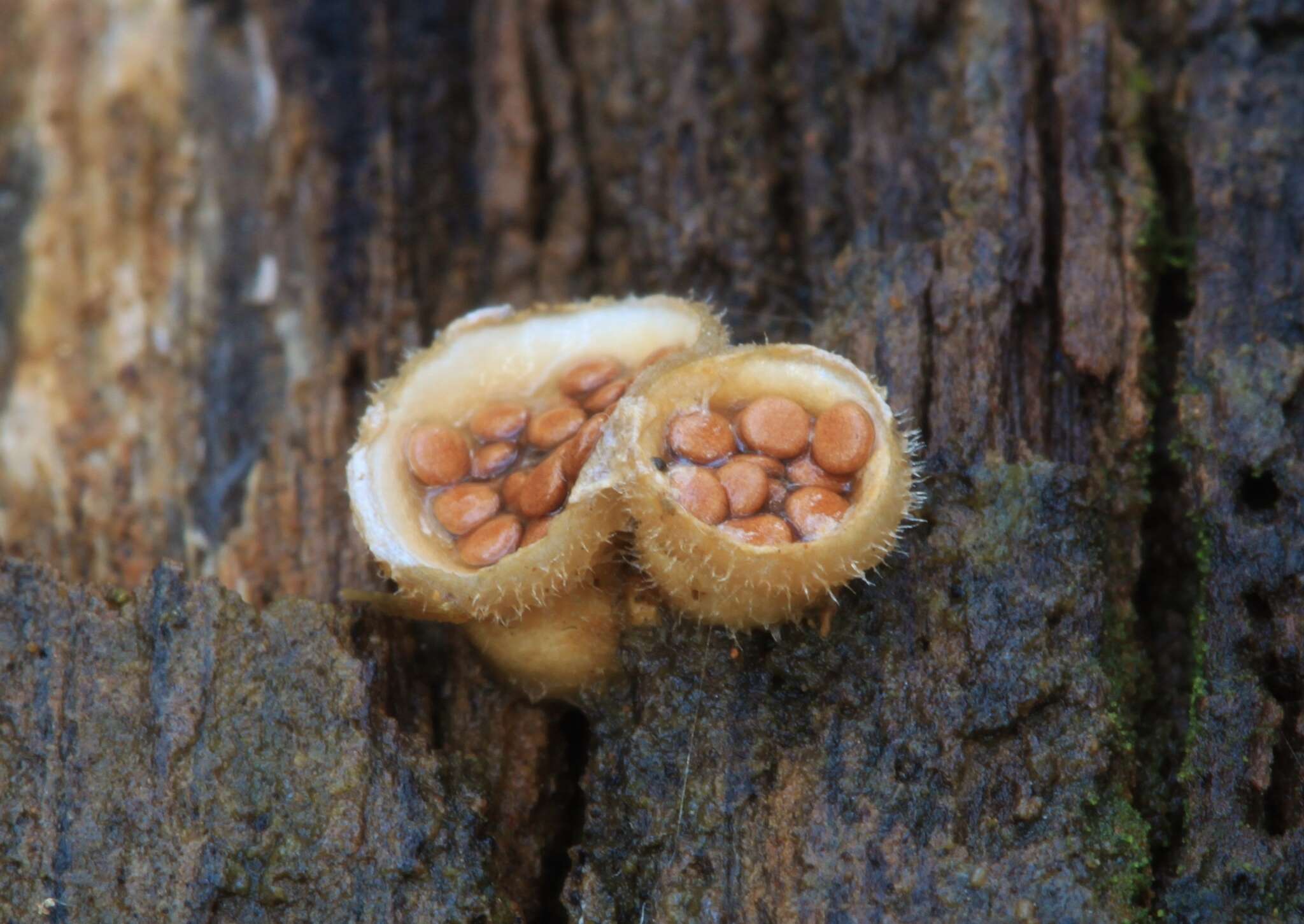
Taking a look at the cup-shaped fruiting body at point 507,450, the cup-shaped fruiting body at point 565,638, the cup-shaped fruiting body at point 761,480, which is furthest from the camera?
the cup-shaped fruiting body at point 565,638

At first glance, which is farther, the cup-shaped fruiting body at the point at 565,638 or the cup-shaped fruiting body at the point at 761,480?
the cup-shaped fruiting body at the point at 565,638

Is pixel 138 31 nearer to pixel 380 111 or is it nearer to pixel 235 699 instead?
pixel 380 111

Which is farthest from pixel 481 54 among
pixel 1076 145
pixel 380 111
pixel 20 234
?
pixel 1076 145

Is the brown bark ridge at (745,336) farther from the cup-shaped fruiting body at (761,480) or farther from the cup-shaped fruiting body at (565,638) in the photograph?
the cup-shaped fruiting body at (761,480)

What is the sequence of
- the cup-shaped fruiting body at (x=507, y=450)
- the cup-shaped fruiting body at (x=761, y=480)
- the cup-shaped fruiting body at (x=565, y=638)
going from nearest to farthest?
the cup-shaped fruiting body at (x=761, y=480), the cup-shaped fruiting body at (x=507, y=450), the cup-shaped fruiting body at (x=565, y=638)

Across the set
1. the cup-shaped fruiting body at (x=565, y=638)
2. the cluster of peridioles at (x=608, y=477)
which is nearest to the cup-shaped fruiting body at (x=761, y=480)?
the cluster of peridioles at (x=608, y=477)

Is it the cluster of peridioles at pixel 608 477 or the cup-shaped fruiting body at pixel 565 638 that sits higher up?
the cluster of peridioles at pixel 608 477

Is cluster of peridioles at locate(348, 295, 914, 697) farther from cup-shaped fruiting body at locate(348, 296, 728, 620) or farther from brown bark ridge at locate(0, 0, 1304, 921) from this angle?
brown bark ridge at locate(0, 0, 1304, 921)

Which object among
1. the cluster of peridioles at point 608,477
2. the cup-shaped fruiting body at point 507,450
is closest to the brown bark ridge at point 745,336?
the cluster of peridioles at point 608,477
